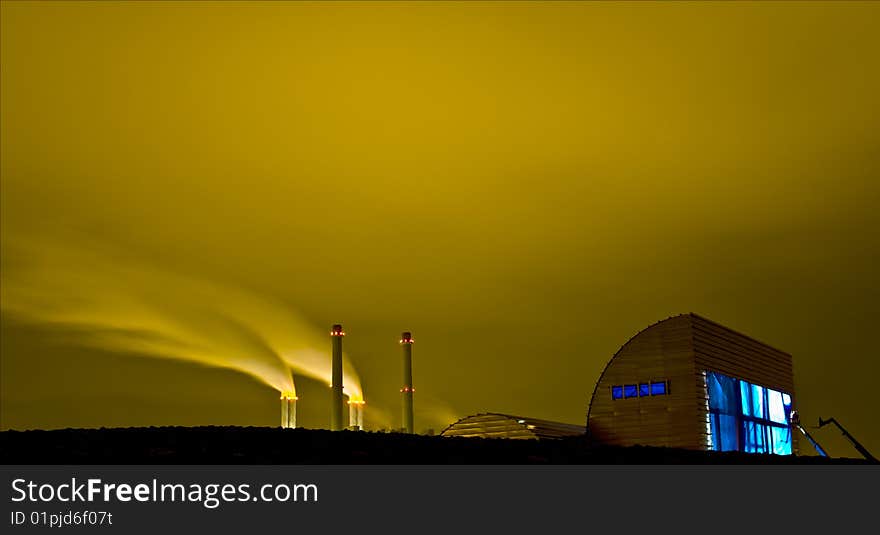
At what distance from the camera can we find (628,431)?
38406 mm

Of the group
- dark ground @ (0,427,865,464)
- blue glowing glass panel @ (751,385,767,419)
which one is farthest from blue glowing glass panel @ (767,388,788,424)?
dark ground @ (0,427,865,464)

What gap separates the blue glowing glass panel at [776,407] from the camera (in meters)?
45.1

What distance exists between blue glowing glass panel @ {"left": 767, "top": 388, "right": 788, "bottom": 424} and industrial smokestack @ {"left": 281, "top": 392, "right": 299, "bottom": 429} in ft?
145

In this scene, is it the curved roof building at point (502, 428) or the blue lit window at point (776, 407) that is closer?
the blue lit window at point (776, 407)

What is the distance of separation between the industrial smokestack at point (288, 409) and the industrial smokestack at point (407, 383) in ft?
34.4

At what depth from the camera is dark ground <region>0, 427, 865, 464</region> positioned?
68.0 ft

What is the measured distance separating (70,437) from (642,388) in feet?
76.1

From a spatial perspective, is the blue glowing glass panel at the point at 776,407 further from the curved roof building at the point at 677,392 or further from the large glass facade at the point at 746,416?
the curved roof building at the point at 677,392

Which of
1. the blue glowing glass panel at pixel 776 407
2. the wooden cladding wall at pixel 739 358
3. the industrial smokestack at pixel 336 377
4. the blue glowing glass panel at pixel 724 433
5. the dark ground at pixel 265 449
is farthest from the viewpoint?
the industrial smokestack at pixel 336 377

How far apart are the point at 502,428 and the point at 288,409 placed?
118ft

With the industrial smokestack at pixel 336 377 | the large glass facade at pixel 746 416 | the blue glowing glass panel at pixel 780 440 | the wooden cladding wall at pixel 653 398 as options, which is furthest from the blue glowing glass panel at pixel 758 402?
the industrial smokestack at pixel 336 377

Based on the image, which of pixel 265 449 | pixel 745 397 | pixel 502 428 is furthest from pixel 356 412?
pixel 265 449
